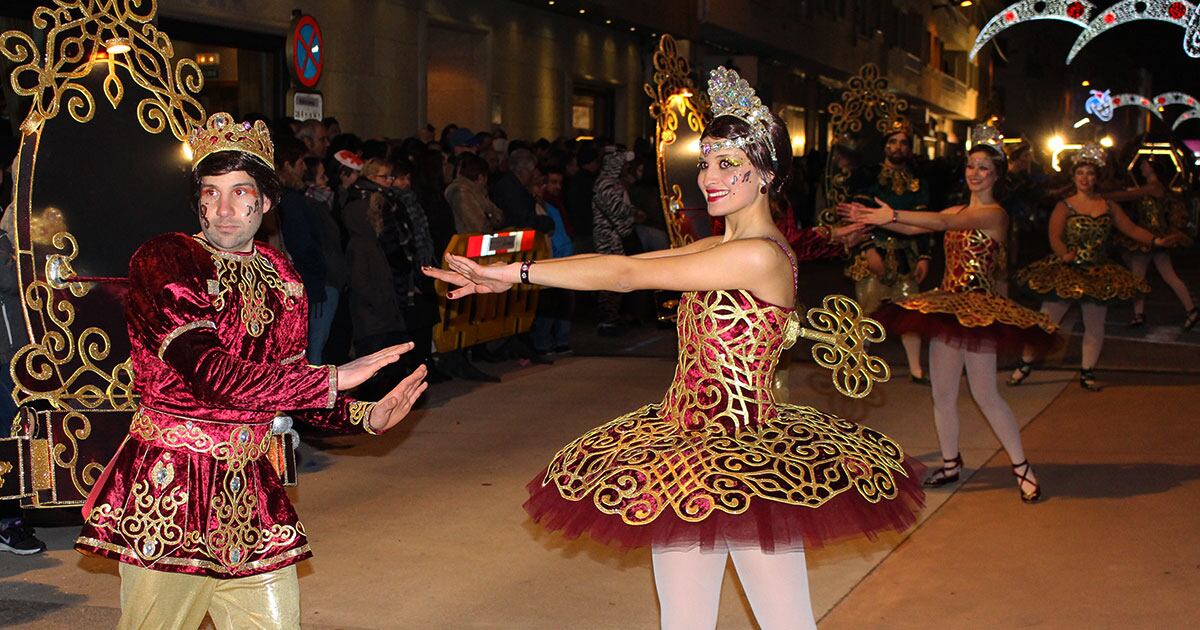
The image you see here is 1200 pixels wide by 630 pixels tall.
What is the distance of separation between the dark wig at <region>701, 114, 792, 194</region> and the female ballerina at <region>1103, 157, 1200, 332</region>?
11481mm

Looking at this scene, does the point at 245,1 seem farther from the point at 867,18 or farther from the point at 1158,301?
the point at 867,18

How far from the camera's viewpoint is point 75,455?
588 centimetres

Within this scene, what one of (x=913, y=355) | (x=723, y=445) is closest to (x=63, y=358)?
(x=723, y=445)

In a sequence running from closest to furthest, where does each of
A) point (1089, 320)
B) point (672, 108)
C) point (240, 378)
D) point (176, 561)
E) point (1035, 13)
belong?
point (240, 378) → point (176, 561) → point (672, 108) → point (1089, 320) → point (1035, 13)

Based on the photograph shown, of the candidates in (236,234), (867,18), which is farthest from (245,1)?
(867,18)

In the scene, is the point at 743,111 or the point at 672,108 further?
the point at 672,108

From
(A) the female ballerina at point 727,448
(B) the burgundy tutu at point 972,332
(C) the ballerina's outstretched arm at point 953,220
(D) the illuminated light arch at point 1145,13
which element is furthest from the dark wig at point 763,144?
(D) the illuminated light arch at point 1145,13

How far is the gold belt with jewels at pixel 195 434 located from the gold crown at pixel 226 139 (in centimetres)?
75

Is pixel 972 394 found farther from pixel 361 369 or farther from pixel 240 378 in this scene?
pixel 240 378

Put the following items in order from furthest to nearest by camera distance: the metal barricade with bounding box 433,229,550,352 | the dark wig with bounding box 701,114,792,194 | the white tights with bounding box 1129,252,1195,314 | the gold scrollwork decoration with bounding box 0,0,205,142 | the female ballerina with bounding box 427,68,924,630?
the white tights with bounding box 1129,252,1195,314 < the metal barricade with bounding box 433,229,550,352 < the gold scrollwork decoration with bounding box 0,0,205,142 < the dark wig with bounding box 701,114,792,194 < the female ballerina with bounding box 427,68,924,630

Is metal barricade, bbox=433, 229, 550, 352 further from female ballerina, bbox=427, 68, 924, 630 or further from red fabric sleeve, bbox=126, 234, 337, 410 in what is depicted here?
red fabric sleeve, bbox=126, 234, 337, 410

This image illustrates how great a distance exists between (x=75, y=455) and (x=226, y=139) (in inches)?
97.8

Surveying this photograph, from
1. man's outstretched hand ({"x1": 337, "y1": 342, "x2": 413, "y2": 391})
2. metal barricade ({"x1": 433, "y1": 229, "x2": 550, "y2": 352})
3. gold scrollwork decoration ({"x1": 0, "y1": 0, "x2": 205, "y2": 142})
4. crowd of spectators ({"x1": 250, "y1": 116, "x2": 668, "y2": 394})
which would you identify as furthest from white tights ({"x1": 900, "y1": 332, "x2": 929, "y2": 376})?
man's outstretched hand ({"x1": 337, "y1": 342, "x2": 413, "y2": 391})

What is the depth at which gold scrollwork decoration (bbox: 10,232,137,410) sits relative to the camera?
568cm
